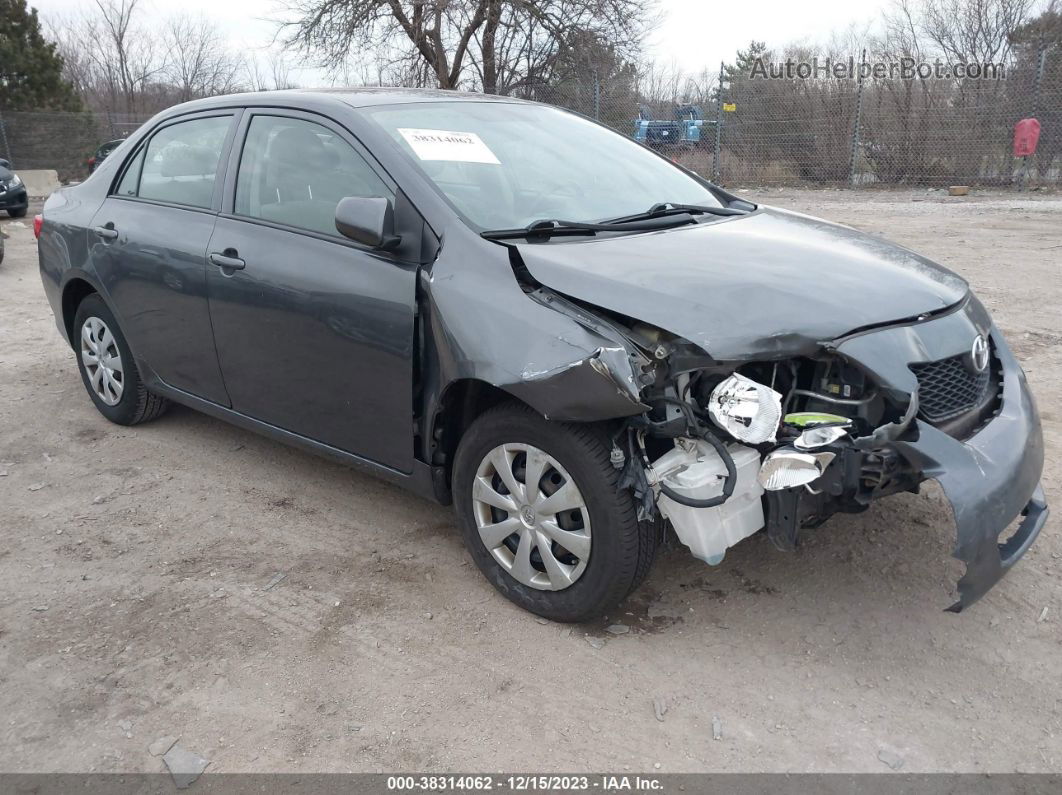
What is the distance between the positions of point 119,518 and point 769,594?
283cm

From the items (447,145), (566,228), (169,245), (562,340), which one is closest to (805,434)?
(562,340)

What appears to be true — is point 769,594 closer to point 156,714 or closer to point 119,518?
point 156,714

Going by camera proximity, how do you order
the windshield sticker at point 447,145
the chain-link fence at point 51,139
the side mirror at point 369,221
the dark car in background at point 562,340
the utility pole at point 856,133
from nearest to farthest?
the dark car in background at point 562,340 → the side mirror at point 369,221 → the windshield sticker at point 447,145 → the utility pole at point 856,133 → the chain-link fence at point 51,139

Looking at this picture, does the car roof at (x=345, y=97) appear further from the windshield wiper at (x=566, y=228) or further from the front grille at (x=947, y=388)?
the front grille at (x=947, y=388)

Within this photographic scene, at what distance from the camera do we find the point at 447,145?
3.42m

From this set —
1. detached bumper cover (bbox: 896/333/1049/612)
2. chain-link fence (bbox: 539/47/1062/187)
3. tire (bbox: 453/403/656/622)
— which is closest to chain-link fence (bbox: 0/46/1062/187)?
chain-link fence (bbox: 539/47/1062/187)

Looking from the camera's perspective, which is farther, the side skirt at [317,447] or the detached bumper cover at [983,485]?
the side skirt at [317,447]

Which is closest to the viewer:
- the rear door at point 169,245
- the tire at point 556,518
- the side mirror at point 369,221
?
the tire at point 556,518

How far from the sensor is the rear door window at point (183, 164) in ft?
13.1

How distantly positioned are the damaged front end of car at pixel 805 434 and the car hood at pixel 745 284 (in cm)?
4

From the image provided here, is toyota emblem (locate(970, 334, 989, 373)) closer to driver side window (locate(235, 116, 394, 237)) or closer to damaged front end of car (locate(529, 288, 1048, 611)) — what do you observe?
damaged front end of car (locate(529, 288, 1048, 611))

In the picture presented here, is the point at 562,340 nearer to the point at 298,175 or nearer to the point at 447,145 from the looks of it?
the point at 447,145

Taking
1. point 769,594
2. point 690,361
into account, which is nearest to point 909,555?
point 769,594

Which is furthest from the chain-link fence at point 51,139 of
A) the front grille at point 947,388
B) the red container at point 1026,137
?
the front grille at point 947,388
